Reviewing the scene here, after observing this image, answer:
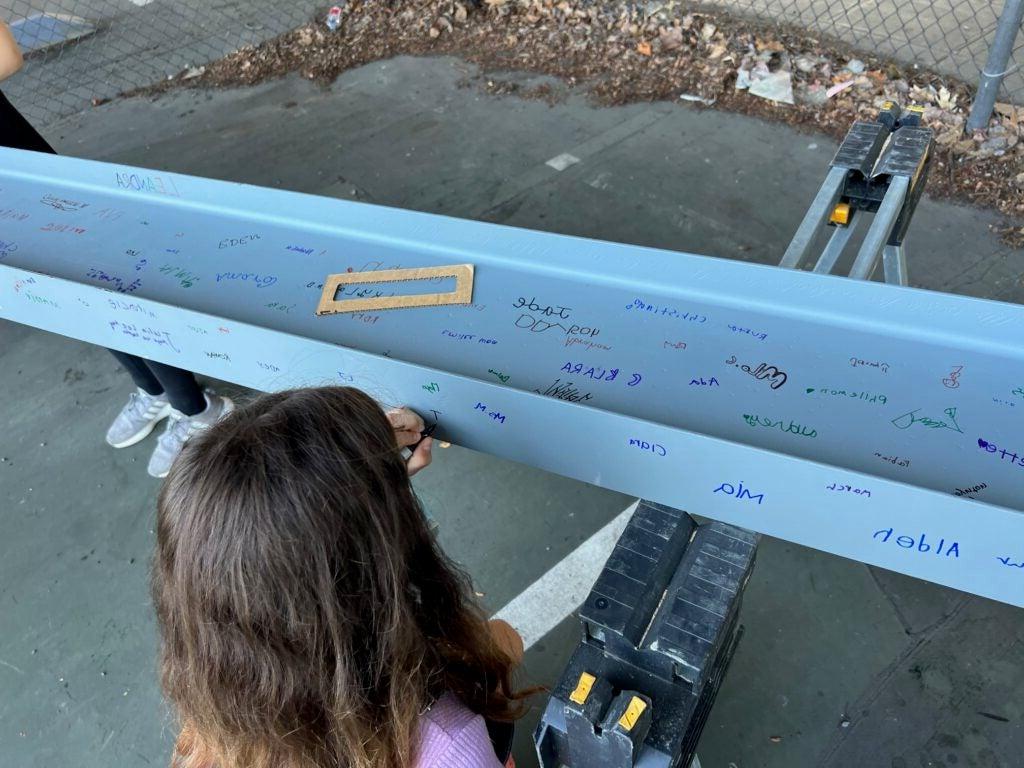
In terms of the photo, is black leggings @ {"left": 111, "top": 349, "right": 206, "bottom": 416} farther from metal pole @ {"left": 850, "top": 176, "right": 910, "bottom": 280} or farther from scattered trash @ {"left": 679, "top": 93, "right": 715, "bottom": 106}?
scattered trash @ {"left": 679, "top": 93, "right": 715, "bottom": 106}

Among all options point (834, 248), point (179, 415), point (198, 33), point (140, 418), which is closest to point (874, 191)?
point (834, 248)

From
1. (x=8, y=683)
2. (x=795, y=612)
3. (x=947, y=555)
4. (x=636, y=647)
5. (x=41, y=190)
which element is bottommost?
(x=8, y=683)

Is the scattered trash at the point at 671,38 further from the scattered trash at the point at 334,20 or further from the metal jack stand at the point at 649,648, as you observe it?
the metal jack stand at the point at 649,648

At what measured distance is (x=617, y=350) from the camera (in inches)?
57.0

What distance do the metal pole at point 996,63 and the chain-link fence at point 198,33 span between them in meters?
0.39

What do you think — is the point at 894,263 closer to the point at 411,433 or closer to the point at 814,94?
the point at 411,433

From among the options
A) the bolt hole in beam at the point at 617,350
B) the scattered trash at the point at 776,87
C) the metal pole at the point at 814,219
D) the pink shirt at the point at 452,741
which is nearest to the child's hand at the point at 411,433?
the bolt hole in beam at the point at 617,350

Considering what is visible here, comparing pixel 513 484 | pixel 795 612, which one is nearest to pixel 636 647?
pixel 795 612

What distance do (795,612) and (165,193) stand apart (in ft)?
7.11

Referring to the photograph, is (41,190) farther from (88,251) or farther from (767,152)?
(767,152)

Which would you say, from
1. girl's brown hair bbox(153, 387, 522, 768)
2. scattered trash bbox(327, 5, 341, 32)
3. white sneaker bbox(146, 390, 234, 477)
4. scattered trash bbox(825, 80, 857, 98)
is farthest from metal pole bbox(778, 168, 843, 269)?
scattered trash bbox(327, 5, 341, 32)

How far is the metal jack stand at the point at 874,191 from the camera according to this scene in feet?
5.42

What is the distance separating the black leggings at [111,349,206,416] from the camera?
8.18 feet

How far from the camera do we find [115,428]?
109 inches
